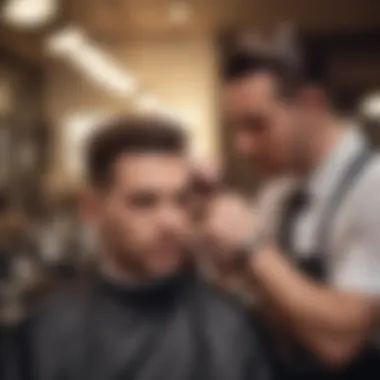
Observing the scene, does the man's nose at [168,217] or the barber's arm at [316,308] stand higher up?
the man's nose at [168,217]

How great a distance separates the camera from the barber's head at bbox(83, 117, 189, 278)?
3.17 feet

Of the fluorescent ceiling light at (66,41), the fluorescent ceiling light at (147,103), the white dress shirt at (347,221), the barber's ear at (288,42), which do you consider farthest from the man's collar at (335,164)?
the fluorescent ceiling light at (66,41)

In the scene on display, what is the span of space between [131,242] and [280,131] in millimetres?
231

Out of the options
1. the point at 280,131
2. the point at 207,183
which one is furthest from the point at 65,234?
the point at 280,131

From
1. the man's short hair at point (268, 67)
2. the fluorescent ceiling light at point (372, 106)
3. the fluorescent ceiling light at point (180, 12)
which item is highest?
the fluorescent ceiling light at point (180, 12)

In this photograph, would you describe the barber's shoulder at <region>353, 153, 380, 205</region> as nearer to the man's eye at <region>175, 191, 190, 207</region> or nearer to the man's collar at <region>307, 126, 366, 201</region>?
the man's collar at <region>307, 126, 366, 201</region>

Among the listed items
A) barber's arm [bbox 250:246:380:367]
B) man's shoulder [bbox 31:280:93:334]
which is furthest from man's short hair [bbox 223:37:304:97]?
man's shoulder [bbox 31:280:93:334]

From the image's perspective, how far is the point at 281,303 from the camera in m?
0.95

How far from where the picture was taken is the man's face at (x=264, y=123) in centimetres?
97

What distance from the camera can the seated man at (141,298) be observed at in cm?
97

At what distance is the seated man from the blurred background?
0.11 ft

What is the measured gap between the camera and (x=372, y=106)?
3.25ft

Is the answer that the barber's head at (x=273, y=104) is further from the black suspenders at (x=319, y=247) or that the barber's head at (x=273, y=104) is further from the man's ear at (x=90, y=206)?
the man's ear at (x=90, y=206)

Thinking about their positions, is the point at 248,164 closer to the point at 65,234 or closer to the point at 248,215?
the point at 248,215
